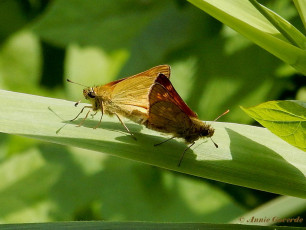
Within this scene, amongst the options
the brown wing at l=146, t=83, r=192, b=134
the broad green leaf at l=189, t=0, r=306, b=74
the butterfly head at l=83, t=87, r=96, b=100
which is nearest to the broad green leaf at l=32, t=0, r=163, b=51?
the butterfly head at l=83, t=87, r=96, b=100

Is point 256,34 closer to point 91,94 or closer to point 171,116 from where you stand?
point 171,116

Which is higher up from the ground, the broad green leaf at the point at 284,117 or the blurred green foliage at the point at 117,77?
the broad green leaf at the point at 284,117

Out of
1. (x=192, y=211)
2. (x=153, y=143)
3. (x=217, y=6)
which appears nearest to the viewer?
(x=217, y=6)

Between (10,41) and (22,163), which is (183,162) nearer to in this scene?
(22,163)

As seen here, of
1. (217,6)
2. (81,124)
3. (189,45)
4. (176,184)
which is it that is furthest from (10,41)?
(217,6)

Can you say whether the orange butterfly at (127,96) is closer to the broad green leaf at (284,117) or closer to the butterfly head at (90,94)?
the butterfly head at (90,94)

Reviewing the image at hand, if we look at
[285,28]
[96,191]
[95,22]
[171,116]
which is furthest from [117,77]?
[285,28]

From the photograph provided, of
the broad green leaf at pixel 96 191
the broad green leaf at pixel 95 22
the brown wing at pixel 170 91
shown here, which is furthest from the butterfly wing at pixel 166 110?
the broad green leaf at pixel 95 22
